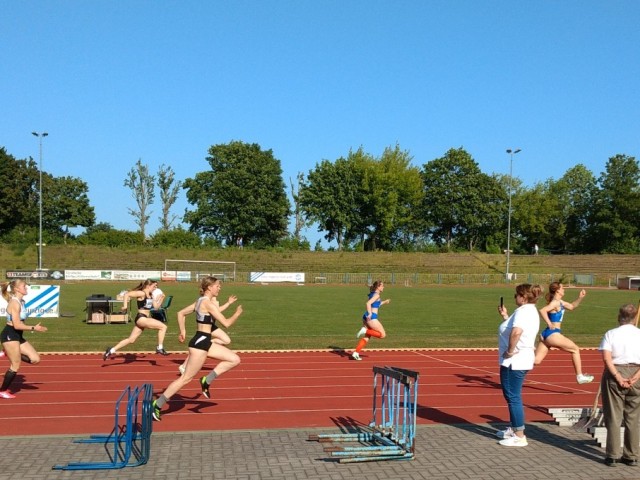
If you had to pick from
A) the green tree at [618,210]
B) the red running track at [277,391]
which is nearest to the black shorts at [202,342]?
the red running track at [277,391]

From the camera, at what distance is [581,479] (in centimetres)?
639

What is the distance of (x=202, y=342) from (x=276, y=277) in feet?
168

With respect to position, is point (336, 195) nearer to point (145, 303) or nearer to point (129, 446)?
point (145, 303)

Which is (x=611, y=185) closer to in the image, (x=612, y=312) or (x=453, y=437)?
(x=612, y=312)

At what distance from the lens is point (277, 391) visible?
11086mm

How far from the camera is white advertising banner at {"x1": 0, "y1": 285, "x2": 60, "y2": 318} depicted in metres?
23.6

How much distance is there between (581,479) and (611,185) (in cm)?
9434

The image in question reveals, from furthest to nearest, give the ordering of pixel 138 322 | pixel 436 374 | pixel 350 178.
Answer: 1. pixel 350 178
2. pixel 138 322
3. pixel 436 374

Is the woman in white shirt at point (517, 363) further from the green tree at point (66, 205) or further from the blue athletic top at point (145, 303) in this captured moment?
the green tree at point (66, 205)

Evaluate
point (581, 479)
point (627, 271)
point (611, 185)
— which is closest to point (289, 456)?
point (581, 479)

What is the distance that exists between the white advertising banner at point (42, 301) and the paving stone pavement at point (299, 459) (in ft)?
56.3

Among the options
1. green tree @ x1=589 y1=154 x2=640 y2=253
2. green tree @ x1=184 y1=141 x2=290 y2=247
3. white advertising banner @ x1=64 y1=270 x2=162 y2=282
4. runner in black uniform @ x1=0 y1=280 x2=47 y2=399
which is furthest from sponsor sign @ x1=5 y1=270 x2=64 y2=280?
green tree @ x1=589 y1=154 x2=640 y2=253

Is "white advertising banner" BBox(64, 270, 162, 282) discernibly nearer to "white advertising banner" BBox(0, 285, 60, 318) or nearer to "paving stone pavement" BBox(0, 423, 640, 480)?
"white advertising banner" BBox(0, 285, 60, 318)

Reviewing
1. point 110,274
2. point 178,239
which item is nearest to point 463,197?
point 178,239
